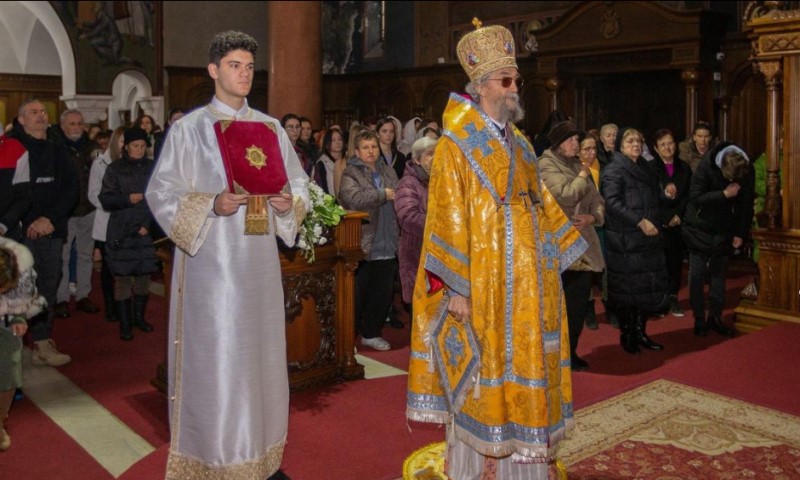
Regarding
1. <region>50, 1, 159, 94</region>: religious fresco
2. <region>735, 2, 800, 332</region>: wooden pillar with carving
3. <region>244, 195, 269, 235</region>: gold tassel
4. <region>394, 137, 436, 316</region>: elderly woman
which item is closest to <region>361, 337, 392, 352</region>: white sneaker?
<region>394, 137, 436, 316</region>: elderly woman

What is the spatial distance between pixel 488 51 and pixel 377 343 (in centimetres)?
351

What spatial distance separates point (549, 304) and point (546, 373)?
249 mm

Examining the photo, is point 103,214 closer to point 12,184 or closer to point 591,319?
point 12,184

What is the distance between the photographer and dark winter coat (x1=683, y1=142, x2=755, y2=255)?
20.8 ft

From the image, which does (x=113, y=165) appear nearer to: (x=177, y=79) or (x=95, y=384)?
(x=95, y=384)

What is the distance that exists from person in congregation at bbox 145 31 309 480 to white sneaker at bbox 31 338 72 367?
296cm

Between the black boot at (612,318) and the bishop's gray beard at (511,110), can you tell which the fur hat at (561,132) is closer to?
the bishop's gray beard at (511,110)

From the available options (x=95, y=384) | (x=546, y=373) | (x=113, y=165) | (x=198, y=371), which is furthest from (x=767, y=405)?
(x=113, y=165)

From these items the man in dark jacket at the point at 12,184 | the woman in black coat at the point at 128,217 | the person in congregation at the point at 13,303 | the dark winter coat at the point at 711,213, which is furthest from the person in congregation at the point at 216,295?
the dark winter coat at the point at 711,213

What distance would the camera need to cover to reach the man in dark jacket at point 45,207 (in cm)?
552

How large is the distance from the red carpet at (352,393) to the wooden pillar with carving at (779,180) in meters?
0.37

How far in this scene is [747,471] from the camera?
3705mm

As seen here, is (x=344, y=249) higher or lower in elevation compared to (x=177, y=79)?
lower

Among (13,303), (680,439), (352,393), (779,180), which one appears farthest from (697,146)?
(13,303)
